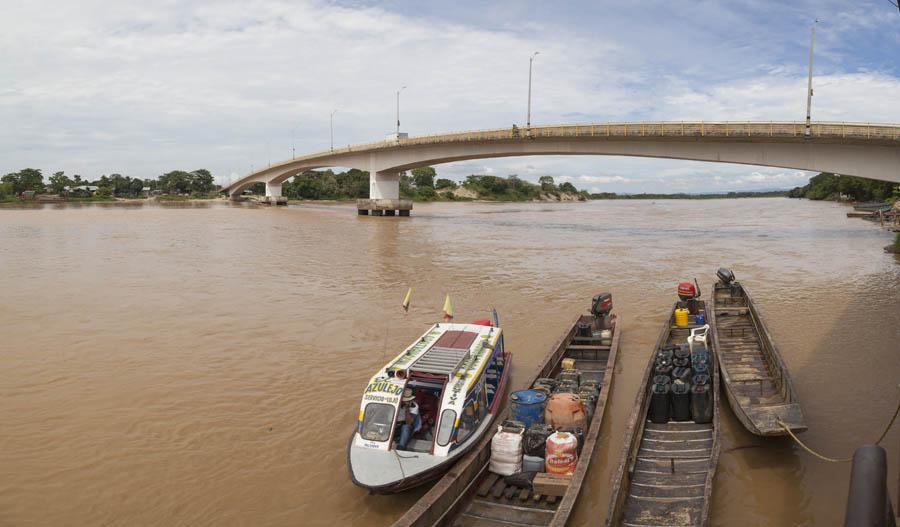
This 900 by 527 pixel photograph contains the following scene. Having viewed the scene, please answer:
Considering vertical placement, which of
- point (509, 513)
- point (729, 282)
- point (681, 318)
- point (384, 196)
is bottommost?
point (509, 513)

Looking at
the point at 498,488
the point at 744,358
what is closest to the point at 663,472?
the point at 498,488

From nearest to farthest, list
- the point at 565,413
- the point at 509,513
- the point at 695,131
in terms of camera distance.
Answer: the point at 509,513
the point at 565,413
the point at 695,131

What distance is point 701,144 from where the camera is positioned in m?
34.8

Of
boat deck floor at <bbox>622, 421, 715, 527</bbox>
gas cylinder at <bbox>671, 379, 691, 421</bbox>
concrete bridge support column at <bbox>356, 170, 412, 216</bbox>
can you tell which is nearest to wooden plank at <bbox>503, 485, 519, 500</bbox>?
boat deck floor at <bbox>622, 421, 715, 527</bbox>

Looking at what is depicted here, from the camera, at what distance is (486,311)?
18000mm

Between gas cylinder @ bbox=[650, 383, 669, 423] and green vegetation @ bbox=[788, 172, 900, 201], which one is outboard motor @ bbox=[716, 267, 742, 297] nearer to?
gas cylinder @ bbox=[650, 383, 669, 423]

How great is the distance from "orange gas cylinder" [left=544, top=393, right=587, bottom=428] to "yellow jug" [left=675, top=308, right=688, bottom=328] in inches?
268

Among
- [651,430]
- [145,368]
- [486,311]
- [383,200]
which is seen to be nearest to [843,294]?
[486,311]

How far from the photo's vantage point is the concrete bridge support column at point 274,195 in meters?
90.1

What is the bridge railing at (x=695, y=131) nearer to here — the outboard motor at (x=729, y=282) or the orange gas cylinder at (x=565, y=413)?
the outboard motor at (x=729, y=282)

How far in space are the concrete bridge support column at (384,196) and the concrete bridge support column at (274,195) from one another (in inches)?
1359

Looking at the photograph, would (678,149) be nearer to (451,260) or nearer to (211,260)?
(451,260)

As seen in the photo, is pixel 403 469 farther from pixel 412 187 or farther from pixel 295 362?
pixel 412 187

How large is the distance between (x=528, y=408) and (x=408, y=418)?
1811 millimetres
